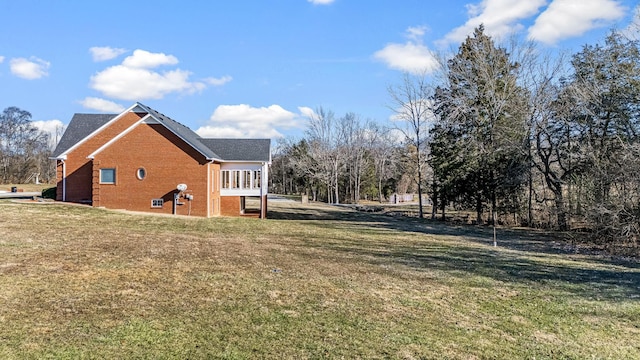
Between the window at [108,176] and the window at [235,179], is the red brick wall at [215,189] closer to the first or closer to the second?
the window at [235,179]

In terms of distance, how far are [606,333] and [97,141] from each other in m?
25.9

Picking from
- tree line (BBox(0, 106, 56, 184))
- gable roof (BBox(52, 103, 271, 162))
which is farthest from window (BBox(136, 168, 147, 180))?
tree line (BBox(0, 106, 56, 184))

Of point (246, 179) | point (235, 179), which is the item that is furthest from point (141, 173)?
point (246, 179)

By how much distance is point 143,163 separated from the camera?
22.8 meters

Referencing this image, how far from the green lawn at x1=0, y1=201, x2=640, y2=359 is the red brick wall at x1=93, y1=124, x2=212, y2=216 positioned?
9.23 meters

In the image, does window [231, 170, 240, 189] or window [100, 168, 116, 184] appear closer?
window [100, 168, 116, 184]

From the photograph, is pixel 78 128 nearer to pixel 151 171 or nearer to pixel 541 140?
pixel 151 171

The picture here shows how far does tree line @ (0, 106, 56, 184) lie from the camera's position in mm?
50750

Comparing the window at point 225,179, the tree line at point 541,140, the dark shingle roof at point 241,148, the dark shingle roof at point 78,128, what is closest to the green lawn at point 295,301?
the tree line at point 541,140

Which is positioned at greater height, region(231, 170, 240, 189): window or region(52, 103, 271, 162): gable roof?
region(52, 103, 271, 162): gable roof

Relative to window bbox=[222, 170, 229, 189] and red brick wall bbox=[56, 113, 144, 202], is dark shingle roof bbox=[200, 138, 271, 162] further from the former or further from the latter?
red brick wall bbox=[56, 113, 144, 202]

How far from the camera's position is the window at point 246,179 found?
26594 mm

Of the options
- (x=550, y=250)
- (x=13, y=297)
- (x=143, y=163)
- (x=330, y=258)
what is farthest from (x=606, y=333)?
(x=143, y=163)

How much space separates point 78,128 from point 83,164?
4591mm
